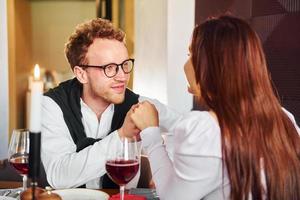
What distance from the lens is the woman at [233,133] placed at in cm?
111

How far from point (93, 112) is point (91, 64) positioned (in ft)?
0.67

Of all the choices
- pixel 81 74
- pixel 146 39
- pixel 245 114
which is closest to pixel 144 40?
pixel 146 39

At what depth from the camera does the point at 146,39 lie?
4.08 m

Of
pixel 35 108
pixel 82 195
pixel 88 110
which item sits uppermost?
pixel 35 108

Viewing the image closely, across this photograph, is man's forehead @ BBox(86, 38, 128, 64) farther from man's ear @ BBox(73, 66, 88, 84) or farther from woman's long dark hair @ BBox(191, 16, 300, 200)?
woman's long dark hair @ BBox(191, 16, 300, 200)

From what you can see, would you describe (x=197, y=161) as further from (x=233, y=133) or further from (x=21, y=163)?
(x=21, y=163)

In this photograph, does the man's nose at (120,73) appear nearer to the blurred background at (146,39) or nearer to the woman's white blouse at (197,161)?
the woman's white blouse at (197,161)

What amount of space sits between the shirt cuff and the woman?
0.11 m

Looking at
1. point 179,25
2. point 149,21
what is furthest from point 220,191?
point 149,21

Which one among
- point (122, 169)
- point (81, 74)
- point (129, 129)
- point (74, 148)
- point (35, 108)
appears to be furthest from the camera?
point (81, 74)

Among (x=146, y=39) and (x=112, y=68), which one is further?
(x=146, y=39)

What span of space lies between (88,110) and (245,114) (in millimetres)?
902

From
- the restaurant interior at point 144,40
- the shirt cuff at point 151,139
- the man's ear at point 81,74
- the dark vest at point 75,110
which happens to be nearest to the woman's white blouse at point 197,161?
the shirt cuff at point 151,139

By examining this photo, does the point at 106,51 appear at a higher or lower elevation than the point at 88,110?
higher
